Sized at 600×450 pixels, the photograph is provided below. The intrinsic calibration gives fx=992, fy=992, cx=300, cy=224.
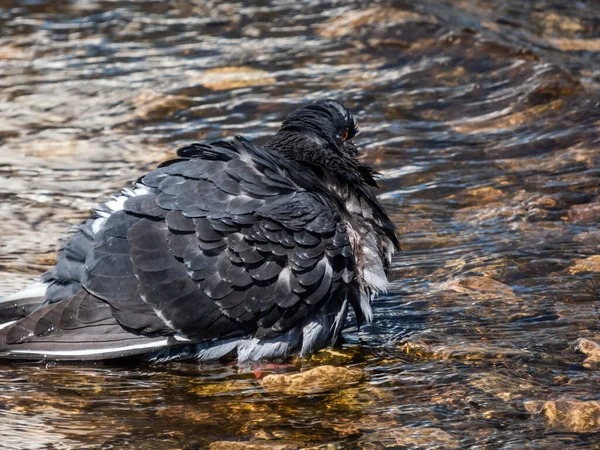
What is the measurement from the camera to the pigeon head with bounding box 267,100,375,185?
612cm

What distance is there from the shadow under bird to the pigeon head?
1.01ft

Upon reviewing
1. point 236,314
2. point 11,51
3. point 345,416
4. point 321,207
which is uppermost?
point 11,51

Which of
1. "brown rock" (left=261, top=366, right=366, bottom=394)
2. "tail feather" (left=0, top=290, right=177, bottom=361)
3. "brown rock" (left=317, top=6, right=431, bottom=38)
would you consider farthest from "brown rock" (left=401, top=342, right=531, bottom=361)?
"brown rock" (left=317, top=6, right=431, bottom=38)

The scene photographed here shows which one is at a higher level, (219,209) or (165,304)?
(219,209)

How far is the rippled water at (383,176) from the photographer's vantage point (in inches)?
190

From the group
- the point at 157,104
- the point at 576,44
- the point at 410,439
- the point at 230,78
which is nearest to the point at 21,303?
the point at 410,439

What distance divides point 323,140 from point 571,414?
2445mm

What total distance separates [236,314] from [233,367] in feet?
1.06

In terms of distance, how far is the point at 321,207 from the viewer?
225 inches

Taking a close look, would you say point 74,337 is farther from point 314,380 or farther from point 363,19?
point 363,19

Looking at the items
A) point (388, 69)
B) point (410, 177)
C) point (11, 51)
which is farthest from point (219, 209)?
point (11, 51)

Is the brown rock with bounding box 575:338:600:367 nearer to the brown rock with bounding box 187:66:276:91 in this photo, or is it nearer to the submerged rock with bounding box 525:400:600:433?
the submerged rock with bounding box 525:400:600:433

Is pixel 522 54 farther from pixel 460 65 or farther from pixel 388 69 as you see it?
pixel 388 69

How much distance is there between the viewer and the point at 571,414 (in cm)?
462
